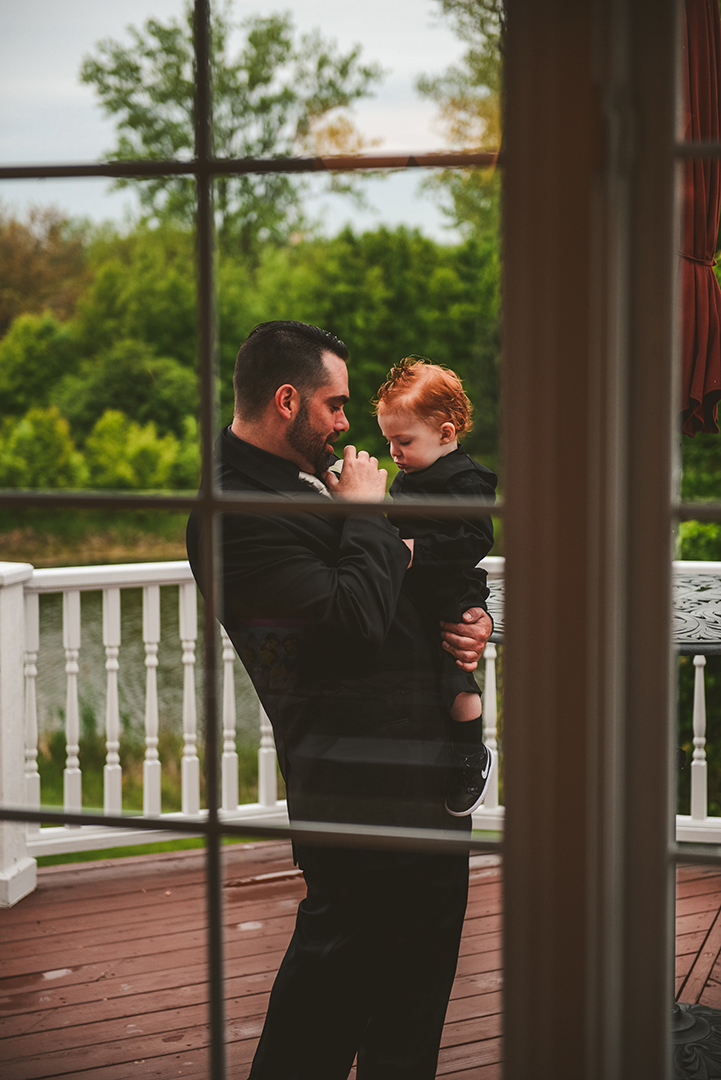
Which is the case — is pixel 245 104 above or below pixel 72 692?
above

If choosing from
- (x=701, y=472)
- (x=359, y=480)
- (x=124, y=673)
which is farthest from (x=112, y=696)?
(x=124, y=673)

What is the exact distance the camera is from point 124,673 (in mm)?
12188

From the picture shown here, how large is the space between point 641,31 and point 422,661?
1.05m

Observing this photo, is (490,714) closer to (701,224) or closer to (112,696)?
(112,696)

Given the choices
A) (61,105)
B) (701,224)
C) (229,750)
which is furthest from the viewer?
(61,105)

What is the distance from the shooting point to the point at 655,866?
108 centimetres

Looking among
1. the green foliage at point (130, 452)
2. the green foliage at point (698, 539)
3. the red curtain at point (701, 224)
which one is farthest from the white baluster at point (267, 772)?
the green foliage at point (130, 452)

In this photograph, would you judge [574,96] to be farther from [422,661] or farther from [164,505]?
[422,661]

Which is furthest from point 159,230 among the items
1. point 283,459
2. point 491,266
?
point 283,459

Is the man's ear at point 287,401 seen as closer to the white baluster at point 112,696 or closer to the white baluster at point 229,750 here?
the white baluster at point 112,696

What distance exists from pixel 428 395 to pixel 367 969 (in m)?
1.12

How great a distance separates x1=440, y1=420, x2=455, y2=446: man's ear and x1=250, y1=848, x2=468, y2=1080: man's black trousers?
2.66ft

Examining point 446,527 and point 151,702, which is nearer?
point 446,527

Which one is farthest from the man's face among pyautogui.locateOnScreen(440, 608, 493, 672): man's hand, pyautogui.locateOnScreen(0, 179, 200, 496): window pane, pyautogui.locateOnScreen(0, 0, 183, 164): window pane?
pyautogui.locateOnScreen(0, 179, 200, 496): window pane
